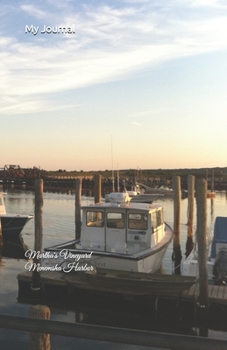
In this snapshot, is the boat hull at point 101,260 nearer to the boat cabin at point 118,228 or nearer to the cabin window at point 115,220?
the boat cabin at point 118,228

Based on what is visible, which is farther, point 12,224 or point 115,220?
point 12,224

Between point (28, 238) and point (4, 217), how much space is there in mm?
2219

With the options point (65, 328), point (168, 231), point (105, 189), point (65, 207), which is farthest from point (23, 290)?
point (105, 189)

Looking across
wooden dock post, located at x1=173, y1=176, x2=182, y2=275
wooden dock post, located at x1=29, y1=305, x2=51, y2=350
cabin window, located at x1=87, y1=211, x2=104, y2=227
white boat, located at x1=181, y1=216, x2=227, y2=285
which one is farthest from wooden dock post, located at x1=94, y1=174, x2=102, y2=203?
wooden dock post, located at x1=29, y1=305, x2=51, y2=350

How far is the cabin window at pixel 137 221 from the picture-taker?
16344mm

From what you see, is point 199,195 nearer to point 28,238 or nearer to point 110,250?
point 110,250

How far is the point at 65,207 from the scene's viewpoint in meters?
48.4

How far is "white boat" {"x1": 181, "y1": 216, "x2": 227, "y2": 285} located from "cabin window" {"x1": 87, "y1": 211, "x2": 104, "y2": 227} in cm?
345

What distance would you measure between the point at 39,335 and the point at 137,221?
11.6 metres

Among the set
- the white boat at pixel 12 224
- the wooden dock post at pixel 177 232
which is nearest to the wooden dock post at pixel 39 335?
the wooden dock post at pixel 177 232

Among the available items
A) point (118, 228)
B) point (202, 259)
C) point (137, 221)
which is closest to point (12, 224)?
point (118, 228)

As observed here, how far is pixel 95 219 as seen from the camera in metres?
16.7

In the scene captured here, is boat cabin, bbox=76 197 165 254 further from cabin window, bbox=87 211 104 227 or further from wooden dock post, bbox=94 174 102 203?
wooden dock post, bbox=94 174 102 203

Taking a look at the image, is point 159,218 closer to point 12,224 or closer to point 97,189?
point 97,189
